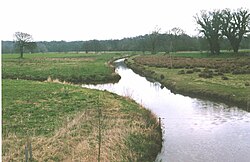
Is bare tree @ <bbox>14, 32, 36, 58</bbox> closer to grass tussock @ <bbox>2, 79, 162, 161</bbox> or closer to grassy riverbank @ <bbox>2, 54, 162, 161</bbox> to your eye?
grassy riverbank @ <bbox>2, 54, 162, 161</bbox>

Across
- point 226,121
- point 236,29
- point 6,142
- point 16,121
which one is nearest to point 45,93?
point 16,121

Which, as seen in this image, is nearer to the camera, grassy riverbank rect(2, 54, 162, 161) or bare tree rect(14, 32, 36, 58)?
grassy riverbank rect(2, 54, 162, 161)

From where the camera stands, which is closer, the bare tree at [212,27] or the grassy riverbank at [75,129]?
the grassy riverbank at [75,129]

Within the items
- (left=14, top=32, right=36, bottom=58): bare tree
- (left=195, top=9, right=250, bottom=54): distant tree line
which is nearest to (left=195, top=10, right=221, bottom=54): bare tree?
(left=195, top=9, right=250, bottom=54): distant tree line

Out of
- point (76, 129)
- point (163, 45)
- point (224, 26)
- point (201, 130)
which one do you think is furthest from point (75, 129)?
point (163, 45)

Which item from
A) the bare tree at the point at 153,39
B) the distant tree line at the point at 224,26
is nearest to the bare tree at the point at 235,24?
the distant tree line at the point at 224,26

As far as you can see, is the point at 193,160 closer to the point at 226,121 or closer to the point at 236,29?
the point at 226,121

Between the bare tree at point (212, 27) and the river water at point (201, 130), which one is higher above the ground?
the bare tree at point (212, 27)

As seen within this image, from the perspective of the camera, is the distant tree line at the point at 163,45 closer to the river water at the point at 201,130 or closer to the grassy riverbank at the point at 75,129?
the river water at the point at 201,130

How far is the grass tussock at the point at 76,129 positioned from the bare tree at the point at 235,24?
213 feet

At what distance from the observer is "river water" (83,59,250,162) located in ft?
45.9

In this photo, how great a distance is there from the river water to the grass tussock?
3.34ft

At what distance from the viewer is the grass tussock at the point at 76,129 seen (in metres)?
11.8

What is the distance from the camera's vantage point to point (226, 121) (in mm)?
20203
